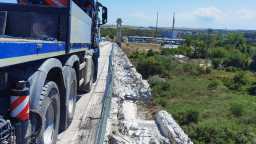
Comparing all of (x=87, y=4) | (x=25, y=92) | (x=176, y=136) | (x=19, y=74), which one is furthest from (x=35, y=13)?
(x=176, y=136)

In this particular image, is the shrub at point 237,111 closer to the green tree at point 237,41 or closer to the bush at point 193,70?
the bush at point 193,70

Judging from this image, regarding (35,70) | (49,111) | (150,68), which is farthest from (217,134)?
(150,68)

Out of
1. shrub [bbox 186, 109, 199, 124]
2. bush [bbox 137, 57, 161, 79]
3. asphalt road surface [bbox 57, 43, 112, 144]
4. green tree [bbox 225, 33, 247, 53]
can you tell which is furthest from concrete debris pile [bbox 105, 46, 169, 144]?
green tree [bbox 225, 33, 247, 53]

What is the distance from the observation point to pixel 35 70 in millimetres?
3191

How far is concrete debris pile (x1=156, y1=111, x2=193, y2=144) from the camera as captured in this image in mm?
6125

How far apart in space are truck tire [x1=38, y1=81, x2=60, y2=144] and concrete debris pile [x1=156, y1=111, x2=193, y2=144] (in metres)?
3.30

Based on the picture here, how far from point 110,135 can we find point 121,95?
12.3ft

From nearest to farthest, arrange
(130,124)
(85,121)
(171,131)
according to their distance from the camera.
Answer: (85,121) < (130,124) < (171,131)

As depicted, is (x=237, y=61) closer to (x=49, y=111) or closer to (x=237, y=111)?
(x=237, y=111)

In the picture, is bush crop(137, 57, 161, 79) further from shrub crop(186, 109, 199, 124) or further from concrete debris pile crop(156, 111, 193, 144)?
concrete debris pile crop(156, 111, 193, 144)

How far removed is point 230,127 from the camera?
10258 mm

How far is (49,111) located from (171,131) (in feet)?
11.9

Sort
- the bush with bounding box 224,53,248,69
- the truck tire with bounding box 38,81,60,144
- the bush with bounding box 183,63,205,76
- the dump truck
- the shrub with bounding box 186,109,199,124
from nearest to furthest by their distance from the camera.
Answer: the dump truck < the truck tire with bounding box 38,81,60,144 < the shrub with bounding box 186,109,199,124 < the bush with bounding box 183,63,205,76 < the bush with bounding box 224,53,248,69

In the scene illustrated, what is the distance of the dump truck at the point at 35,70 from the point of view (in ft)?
8.90
